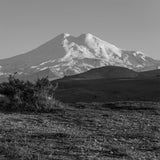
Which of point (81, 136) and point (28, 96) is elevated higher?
point (28, 96)

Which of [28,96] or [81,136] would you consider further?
[28,96]

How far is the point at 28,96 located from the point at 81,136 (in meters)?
8.99

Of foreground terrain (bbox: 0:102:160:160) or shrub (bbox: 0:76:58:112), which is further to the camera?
shrub (bbox: 0:76:58:112)

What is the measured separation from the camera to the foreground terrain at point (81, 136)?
8.55 m

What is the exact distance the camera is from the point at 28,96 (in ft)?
63.8

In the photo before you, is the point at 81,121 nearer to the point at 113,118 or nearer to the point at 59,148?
the point at 113,118

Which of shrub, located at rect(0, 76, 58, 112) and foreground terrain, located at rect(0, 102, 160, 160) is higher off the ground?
shrub, located at rect(0, 76, 58, 112)

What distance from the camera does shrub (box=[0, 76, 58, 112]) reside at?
61.6 ft

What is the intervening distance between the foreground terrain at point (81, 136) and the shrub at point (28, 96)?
138cm

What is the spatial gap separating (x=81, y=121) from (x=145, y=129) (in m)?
3.10

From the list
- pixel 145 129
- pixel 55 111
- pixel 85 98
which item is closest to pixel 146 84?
pixel 85 98

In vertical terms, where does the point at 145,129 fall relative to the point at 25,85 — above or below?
below

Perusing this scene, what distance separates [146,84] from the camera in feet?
169

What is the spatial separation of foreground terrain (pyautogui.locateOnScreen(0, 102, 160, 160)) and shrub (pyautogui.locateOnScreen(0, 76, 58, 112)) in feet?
4.54
